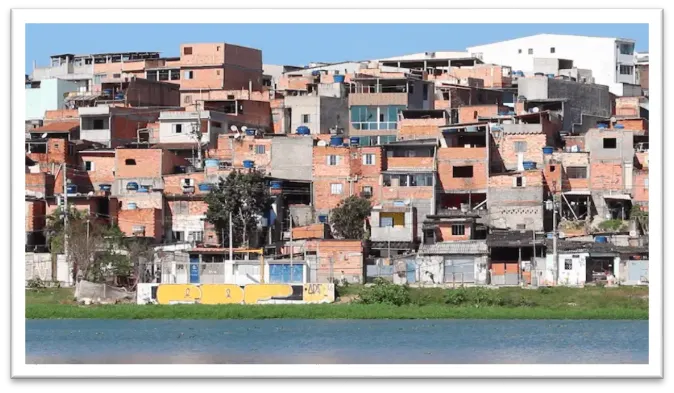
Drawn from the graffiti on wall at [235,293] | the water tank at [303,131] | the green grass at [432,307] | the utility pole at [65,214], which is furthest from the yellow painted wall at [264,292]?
the water tank at [303,131]

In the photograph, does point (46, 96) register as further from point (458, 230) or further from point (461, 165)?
point (458, 230)

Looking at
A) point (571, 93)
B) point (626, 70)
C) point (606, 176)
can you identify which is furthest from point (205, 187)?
point (626, 70)

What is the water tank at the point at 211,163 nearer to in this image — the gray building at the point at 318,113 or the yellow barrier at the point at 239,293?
the gray building at the point at 318,113

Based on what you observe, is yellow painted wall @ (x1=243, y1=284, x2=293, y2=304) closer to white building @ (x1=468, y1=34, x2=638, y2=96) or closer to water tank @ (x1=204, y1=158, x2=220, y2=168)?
water tank @ (x1=204, y1=158, x2=220, y2=168)

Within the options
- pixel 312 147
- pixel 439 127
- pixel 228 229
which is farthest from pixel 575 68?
pixel 228 229
